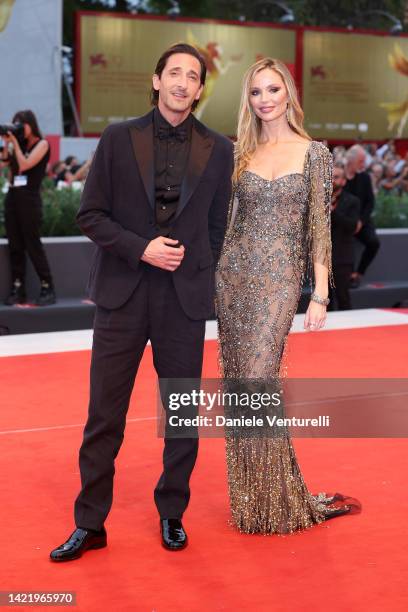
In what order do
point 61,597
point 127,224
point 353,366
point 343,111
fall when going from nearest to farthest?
point 61,597, point 127,224, point 353,366, point 343,111

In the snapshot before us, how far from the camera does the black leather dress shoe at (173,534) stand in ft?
12.0

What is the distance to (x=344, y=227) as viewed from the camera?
9469mm

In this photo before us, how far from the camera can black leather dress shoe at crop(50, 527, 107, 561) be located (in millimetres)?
3512

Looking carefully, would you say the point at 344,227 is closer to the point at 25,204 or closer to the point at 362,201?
the point at 362,201

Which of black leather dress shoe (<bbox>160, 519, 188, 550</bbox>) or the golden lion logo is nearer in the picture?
black leather dress shoe (<bbox>160, 519, 188, 550</bbox>)

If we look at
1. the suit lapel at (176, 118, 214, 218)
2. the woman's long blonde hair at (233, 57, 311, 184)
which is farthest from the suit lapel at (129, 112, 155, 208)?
the woman's long blonde hair at (233, 57, 311, 184)

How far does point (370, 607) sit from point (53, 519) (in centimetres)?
126

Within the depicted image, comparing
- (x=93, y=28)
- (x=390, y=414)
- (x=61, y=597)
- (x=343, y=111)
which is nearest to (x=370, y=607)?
(x=61, y=597)

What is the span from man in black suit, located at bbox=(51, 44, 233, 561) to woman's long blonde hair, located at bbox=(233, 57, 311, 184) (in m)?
0.20

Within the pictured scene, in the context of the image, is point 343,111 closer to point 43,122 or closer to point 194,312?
point 43,122

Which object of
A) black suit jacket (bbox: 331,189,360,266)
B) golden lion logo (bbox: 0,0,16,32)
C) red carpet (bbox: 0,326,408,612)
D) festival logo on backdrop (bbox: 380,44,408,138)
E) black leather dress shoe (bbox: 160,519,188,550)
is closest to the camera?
red carpet (bbox: 0,326,408,612)

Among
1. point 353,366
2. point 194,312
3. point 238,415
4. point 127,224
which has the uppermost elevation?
point 127,224

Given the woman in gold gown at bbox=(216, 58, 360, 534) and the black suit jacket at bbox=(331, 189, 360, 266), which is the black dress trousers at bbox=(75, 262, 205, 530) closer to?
the woman in gold gown at bbox=(216, 58, 360, 534)

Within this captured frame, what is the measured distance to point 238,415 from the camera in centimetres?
392
